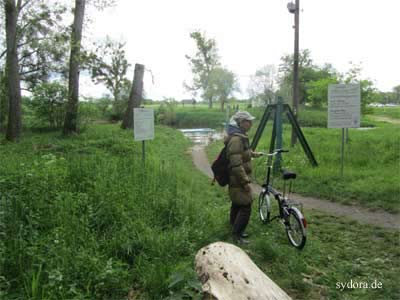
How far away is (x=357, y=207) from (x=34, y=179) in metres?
5.79

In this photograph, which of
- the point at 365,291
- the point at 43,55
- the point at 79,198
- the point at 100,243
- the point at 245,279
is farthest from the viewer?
the point at 43,55

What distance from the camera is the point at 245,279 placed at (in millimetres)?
2836

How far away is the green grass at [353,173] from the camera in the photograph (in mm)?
6676

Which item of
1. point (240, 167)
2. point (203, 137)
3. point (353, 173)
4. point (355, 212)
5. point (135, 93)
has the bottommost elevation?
point (355, 212)

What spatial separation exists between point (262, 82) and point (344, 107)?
42.8m

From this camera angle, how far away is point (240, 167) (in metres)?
4.37

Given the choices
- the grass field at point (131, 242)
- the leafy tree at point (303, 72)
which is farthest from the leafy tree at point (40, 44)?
the leafy tree at point (303, 72)

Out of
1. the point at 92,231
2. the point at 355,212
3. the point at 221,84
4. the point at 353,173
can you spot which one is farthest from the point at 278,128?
the point at 221,84

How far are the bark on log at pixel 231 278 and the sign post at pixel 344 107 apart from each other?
595 centimetres

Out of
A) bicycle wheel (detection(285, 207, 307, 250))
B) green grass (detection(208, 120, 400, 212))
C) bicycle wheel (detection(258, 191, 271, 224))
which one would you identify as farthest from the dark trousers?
green grass (detection(208, 120, 400, 212))

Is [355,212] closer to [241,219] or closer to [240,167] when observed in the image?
[241,219]

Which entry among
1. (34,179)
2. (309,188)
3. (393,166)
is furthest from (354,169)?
(34,179)

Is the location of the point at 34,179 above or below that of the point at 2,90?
below

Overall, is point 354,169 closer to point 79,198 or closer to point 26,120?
point 79,198
